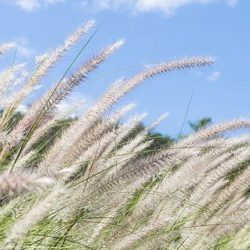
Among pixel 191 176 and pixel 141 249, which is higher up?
pixel 191 176

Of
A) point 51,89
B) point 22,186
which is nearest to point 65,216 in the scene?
point 51,89

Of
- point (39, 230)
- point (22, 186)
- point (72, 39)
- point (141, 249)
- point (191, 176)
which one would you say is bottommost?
point (22, 186)

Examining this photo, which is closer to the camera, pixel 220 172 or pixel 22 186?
pixel 22 186

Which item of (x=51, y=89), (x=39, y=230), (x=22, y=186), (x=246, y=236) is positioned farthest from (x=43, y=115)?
(x=246, y=236)

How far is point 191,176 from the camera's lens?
113 inches

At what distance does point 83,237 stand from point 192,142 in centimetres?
67

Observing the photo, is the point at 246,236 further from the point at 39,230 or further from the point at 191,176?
the point at 39,230

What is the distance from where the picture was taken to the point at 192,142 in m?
2.89

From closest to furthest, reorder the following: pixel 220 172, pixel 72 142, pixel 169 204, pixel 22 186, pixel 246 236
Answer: pixel 22 186, pixel 72 142, pixel 220 172, pixel 169 204, pixel 246 236

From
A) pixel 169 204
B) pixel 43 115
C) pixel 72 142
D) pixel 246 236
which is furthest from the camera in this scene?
pixel 246 236

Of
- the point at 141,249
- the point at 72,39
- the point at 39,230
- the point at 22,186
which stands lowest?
the point at 22,186

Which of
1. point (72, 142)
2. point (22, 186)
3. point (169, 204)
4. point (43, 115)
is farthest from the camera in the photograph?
point (169, 204)

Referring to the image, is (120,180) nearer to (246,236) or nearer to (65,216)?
(65,216)

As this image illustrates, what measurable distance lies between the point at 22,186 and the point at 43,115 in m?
1.45
